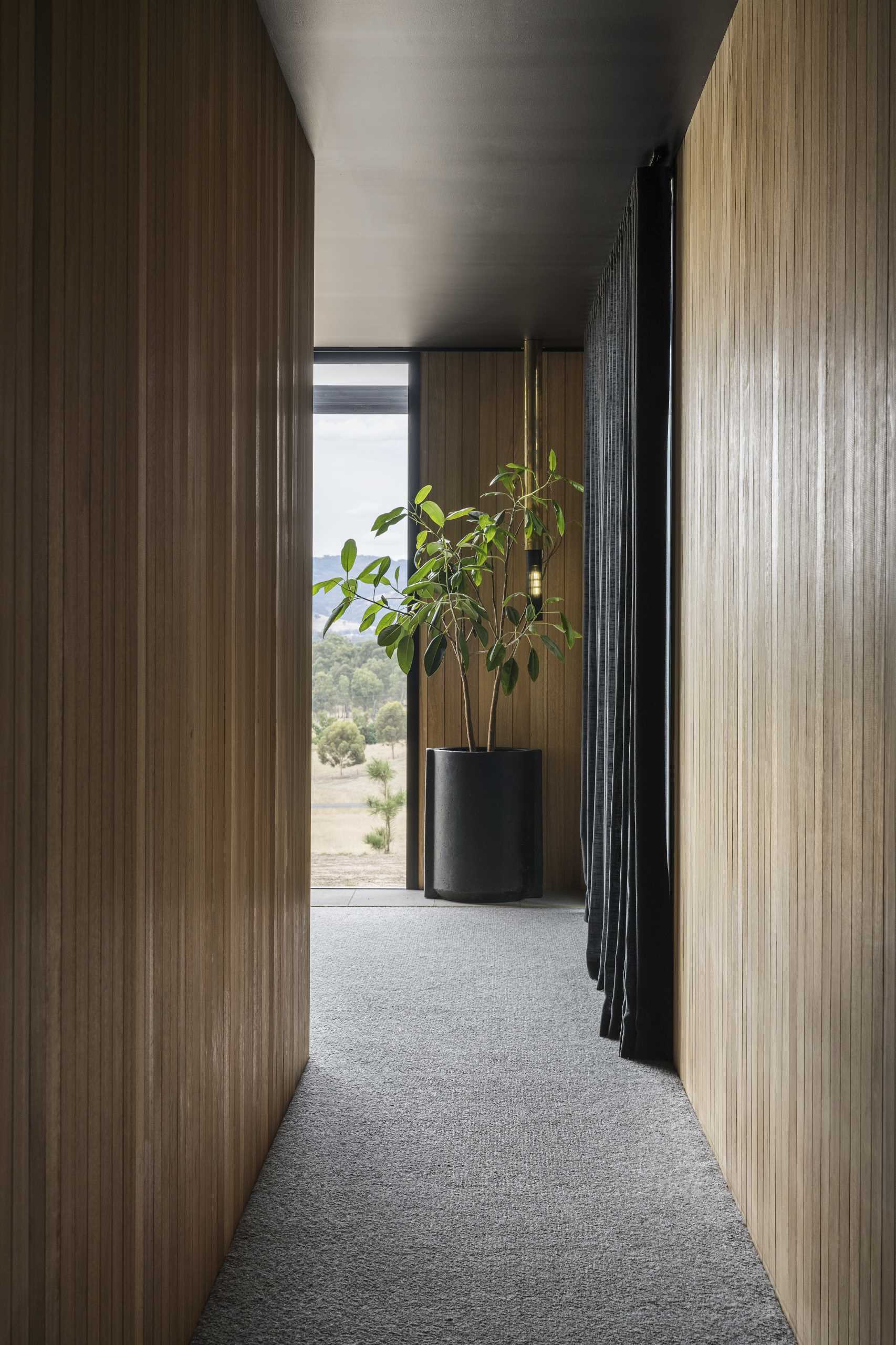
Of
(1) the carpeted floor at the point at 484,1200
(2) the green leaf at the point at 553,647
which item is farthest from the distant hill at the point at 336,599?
(1) the carpeted floor at the point at 484,1200

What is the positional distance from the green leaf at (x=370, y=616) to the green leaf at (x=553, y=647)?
2.58 ft

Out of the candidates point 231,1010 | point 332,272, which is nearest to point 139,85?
point 231,1010

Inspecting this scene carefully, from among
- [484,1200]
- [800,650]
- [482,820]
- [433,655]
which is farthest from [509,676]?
[800,650]

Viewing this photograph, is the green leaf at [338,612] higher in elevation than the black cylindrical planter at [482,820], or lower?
higher

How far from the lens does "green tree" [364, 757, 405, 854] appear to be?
17.4 ft

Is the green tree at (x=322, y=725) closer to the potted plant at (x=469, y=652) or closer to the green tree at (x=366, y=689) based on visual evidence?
the green tree at (x=366, y=689)

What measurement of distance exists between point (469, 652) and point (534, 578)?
1.72 feet

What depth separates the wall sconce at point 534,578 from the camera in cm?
481

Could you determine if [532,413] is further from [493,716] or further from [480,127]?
[480,127]

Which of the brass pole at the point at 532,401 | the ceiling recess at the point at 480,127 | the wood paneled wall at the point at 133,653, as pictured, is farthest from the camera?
the brass pole at the point at 532,401

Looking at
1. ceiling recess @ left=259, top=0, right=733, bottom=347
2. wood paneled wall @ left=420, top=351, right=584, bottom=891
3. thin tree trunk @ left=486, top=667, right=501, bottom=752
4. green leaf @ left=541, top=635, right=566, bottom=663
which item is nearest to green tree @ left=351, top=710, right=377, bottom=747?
wood paneled wall @ left=420, top=351, right=584, bottom=891

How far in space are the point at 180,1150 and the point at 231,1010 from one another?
0.38 metres

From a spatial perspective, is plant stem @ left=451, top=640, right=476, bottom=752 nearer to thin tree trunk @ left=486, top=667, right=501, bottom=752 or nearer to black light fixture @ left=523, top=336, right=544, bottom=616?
thin tree trunk @ left=486, top=667, right=501, bottom=752

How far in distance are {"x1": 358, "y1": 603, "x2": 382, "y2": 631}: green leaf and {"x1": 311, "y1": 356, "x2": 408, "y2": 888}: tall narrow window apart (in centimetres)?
54
